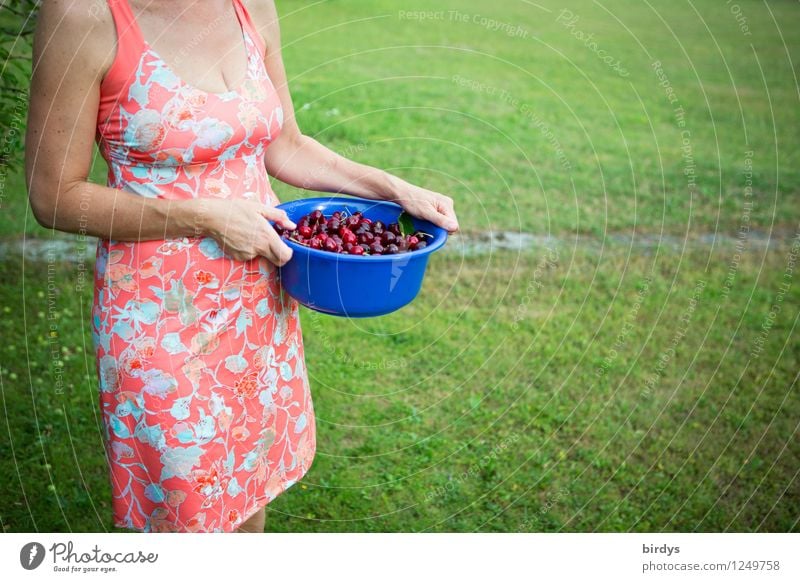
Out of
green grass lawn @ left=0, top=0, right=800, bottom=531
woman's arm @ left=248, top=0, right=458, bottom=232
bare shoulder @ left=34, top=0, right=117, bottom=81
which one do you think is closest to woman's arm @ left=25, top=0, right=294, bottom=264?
bare shoulder @ left=34, top=0, right=117, bottom=81

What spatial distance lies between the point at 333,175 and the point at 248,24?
0.52 meters

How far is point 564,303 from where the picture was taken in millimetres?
5039

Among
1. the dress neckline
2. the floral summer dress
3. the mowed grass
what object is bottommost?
the mowed grass

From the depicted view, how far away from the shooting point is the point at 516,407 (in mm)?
4109

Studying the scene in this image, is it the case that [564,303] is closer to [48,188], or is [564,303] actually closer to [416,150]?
[416,150]

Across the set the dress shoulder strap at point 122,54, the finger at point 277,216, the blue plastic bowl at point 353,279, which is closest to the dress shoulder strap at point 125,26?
the dress shoulder strap at point 122,54

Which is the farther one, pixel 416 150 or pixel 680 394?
pixel 416 150

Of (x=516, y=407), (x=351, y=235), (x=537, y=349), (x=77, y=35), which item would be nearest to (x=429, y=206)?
(x=351, y=235)

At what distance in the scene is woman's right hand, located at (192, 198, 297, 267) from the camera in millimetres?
2096

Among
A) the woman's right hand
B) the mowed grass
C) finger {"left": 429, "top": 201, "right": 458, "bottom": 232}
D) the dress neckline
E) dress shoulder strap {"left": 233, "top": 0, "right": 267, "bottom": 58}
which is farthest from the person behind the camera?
the mowed grass

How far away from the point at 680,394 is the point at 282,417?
242 cm
